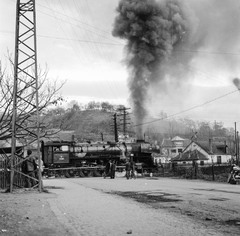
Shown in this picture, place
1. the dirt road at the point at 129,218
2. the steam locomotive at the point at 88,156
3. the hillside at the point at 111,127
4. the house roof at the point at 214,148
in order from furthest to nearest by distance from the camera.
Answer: the hillside at the point at 111,127 → the house roof at the point at 214,148 → the steam locomotive at the point at 88,156 → the dirt road at the point at 129,218

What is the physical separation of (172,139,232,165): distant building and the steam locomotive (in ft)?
136

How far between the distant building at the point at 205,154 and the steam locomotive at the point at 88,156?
136ft

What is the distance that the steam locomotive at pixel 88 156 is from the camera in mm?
35144

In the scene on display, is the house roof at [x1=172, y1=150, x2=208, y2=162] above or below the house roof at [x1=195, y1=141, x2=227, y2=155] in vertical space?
below

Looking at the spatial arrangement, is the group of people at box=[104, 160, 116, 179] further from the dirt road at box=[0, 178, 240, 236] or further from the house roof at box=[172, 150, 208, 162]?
the house roof at box=[172, 150, 208, 162]

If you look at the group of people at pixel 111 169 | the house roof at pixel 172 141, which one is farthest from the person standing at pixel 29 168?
the house roof at pixel 172 141

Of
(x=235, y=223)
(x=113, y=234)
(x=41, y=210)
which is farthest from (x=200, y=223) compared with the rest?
(x=41, y=210)

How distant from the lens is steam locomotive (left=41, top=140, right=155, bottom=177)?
1384 inches

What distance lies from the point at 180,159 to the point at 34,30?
65.7m

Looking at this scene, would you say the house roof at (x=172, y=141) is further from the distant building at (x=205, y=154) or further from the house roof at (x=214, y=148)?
the distant building at (x=205, y=154)

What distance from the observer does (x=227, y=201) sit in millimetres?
11969

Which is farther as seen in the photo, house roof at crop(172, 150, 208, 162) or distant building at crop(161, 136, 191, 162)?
distant building at crop(161, 136, 191, 162)

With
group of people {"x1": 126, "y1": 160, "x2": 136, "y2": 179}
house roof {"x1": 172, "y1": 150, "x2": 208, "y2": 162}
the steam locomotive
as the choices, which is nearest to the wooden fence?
group of people {"x1": 126, "y1": 160, "x2": 136, "y2": 179}

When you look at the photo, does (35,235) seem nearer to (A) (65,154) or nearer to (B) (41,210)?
(B) (41,210)
